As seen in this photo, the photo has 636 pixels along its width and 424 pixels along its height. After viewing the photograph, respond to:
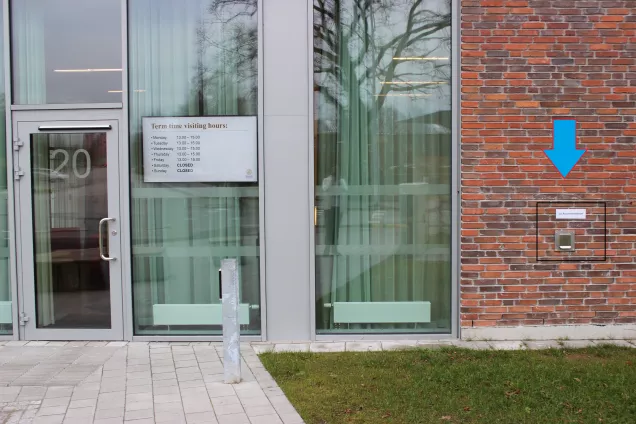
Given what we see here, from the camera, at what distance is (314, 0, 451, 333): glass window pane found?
659cm

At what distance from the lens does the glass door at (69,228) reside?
6531 mm

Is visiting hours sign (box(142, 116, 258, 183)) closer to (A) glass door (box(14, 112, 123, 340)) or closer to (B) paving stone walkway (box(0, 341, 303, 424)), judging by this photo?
(A) glass door (box(14, 112, 123, 340))

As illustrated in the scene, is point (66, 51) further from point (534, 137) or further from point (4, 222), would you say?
point (534, 137)

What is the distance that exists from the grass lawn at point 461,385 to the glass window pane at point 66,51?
134 inches

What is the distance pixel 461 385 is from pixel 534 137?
108 inches

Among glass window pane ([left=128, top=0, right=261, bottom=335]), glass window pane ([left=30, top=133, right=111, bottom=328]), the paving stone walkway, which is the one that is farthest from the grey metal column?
glass window pane ([left=30, top=133, right=111, bottom=328])

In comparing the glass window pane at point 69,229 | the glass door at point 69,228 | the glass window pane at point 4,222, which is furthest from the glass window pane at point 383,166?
the glass window pane at point 4,222

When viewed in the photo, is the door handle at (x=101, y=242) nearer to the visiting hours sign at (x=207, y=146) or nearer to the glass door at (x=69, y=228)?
the glass door at (x=69, y=228)

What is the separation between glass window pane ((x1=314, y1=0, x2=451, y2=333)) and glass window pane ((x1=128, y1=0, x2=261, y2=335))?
76cm

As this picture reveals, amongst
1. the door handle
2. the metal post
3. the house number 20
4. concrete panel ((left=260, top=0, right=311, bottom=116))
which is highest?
concrete panel ((left=260, top=0, right=311, bottom=116))

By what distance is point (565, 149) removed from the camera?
638cm

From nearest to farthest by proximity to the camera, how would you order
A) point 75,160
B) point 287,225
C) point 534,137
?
point 534,137
point 287,225
point 75,160

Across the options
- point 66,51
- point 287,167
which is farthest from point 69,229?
point 287,167

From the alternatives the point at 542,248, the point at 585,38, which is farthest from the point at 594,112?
the point at 542,248
